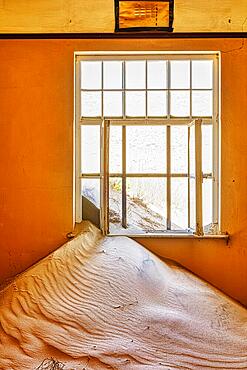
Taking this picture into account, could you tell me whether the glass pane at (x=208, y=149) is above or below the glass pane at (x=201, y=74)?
below

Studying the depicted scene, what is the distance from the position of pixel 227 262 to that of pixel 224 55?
2.26m

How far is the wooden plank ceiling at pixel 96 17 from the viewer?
181 inches

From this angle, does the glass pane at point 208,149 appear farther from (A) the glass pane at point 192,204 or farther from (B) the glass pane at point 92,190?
(B) the glass pane at point 92,190

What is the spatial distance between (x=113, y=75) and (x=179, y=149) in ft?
3.68

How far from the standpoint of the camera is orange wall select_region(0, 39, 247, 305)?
4.55 m

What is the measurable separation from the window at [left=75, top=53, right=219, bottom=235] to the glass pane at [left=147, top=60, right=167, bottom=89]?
0.4 inches

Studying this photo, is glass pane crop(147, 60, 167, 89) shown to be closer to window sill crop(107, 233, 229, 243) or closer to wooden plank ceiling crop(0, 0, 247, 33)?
wooden plank ceiling crop(0, 0, 247, 33)

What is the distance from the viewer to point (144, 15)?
4.53 meters

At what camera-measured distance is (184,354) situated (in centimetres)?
247

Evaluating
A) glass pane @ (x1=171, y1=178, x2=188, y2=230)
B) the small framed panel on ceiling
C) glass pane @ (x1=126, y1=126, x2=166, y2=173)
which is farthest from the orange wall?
glass pane @ (x1=126, y1=126, x2=166, y2=173)

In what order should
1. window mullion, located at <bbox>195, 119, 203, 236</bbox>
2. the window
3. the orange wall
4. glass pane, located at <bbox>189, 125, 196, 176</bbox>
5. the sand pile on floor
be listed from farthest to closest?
the window < the orange wall < glass pane, located at <bbox>189, 125, 196, 176</bbox> < window mullion, located at <bbox>195, 119, 203, 236</bbox> < the sand pile on floor

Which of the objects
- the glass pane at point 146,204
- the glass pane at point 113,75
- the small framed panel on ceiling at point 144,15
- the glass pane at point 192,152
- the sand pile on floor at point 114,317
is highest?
the small framed panel on ceiling at point 144,15

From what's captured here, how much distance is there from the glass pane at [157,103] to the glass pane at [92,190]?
99cm

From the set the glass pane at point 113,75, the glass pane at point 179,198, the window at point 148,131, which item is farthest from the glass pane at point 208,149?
the glass pane at point 113,75
